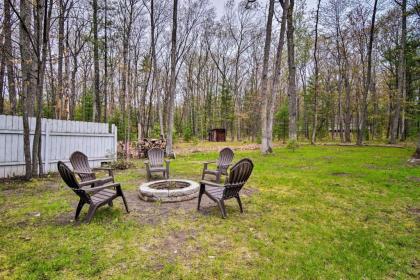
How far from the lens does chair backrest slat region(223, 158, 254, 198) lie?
11.5 feet

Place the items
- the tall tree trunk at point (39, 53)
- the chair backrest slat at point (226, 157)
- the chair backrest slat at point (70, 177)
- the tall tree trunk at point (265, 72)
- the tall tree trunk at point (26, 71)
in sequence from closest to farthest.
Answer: the chair backrest slat at point (70, 177) < the tall tree trunk at point (26, 71) < the tall tree trunk at point (39, 53) < the chair backrest slat at point (226, 157) < the tall tree trunk at point (265, 72)

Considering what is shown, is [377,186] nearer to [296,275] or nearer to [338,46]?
[296,275]

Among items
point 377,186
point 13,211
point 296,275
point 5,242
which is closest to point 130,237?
point 5,242

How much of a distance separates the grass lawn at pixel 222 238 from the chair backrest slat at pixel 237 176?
442mm

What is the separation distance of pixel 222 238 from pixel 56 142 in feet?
A: 21.3

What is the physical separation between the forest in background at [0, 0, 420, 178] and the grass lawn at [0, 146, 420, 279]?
12.9 feet

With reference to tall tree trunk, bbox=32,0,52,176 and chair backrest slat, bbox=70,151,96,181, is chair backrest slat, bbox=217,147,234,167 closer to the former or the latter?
chair backrest slat, bbox=70,151,96,181

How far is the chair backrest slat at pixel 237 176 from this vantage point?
3520mm

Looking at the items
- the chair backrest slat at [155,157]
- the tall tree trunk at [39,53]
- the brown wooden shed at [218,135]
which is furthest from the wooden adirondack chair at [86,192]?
the brown wooden shed at [218,135]

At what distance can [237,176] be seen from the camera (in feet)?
11.9

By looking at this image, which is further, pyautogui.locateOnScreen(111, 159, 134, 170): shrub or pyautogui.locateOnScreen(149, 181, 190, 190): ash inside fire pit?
pyautogui.locateOnScreen(111, 159, 134, 170): shrub

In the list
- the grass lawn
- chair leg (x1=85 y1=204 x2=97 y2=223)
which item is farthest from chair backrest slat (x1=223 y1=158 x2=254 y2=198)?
chair leg (x1=85 y1=204 x2=97 y2=223)

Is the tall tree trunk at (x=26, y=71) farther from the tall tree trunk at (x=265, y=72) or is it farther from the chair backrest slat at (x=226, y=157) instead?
the tall tree trunk at (x=265, y=72)

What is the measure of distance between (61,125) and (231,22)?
74.0 feet
